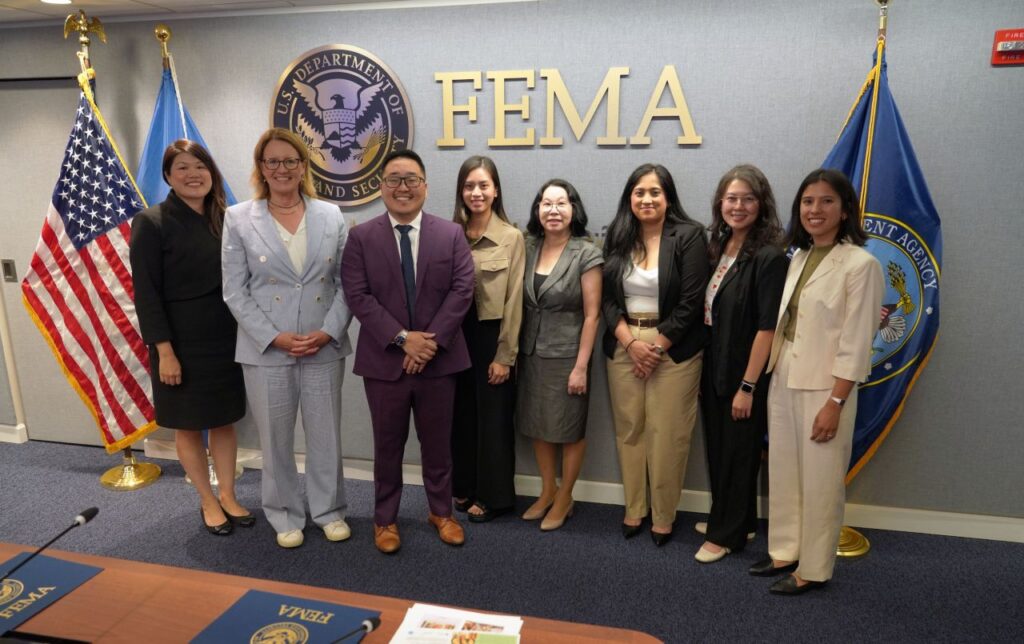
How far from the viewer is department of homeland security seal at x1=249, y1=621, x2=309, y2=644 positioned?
1.22 metres

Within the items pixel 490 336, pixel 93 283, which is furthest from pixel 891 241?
pixel 93 283

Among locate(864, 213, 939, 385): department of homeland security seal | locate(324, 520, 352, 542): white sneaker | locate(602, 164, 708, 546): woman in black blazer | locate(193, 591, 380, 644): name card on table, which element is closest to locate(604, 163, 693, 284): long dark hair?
locate(602, 164, 708, 546): woman in black blazer

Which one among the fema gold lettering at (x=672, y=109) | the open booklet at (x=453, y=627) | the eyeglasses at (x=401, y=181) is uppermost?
the fema gold lettering at (x=672, y=109)

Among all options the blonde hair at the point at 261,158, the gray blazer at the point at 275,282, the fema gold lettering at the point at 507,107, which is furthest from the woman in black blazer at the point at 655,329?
the blonde hair at the point at 261,158

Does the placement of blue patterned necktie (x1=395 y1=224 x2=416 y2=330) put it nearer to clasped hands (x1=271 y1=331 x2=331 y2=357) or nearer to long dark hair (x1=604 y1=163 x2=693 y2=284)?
clasped hands (x1=271 y1=331 x2=331 y2=357)

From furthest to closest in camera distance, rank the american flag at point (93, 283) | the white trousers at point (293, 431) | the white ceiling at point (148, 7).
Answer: the american flag at point (93, 283) < the white ceiling at point (148, 7) < the white trousers at point (293, 431)

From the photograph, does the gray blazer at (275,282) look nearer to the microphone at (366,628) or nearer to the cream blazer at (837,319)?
the microphone at (366,628)

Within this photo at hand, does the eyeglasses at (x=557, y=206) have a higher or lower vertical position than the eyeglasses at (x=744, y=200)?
lower

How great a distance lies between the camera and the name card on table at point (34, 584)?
1.28m

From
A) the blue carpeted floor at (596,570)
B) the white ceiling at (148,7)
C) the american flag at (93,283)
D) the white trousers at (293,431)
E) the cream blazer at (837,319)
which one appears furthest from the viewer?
the american flag at (93,283)

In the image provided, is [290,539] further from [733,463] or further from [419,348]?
[733,463]

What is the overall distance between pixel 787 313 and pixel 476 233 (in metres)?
1.32

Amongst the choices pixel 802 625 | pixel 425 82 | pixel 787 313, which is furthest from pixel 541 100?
pixel 802 625

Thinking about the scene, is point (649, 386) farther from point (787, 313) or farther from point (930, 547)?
point (930, 547)
